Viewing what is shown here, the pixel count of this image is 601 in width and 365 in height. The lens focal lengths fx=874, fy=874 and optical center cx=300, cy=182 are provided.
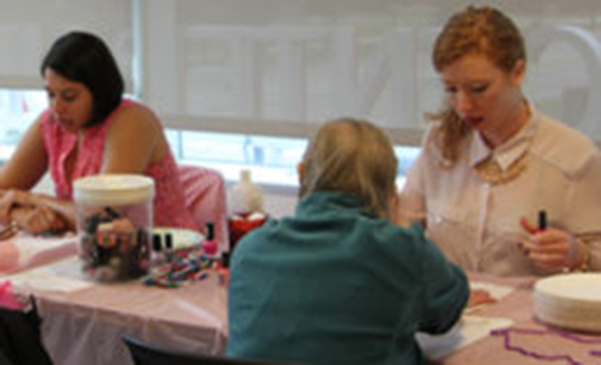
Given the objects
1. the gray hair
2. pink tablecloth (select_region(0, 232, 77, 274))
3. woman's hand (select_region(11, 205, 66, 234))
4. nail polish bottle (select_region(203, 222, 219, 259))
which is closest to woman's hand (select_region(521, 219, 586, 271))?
the gray hair

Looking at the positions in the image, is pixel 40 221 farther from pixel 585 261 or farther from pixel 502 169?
pixel 585 261

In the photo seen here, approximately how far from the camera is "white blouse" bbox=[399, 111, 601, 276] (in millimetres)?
2264

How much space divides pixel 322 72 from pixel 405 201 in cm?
131

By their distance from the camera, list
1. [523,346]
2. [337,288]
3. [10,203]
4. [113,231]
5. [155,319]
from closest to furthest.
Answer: [337,288] → [523,346] → [155,319] → [113,231] → [10,203]

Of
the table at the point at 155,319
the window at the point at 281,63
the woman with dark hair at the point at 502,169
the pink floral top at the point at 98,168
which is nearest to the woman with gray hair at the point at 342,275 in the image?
the table at the point at 155,319

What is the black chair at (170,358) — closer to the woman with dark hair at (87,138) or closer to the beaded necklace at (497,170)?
the beaded necklace at (497,170)

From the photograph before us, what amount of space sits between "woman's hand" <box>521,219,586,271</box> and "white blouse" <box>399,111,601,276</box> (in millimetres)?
126

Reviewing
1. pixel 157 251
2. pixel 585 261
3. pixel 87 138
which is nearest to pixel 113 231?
pixel 157 251

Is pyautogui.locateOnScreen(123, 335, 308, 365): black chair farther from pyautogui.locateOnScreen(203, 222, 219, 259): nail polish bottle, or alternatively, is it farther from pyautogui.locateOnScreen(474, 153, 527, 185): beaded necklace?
pyautogui.locateOnScreen(474, 153, 527, 185): beaded necklace

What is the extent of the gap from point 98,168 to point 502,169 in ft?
4.33

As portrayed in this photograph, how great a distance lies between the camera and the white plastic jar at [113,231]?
7.20 feet

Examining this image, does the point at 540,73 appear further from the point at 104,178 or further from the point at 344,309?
the point at 344,309

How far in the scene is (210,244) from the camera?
2389mm

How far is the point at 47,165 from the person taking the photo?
124 inches
